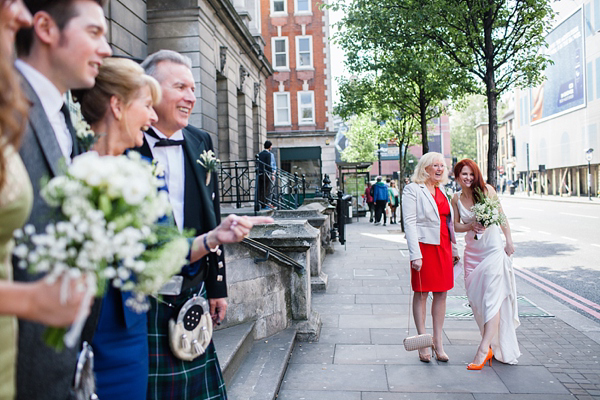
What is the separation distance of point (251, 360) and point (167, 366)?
279 centimetres

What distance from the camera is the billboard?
48.0 metres

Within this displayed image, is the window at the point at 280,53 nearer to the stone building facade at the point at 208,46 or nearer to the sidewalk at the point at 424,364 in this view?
the stone building facade at the point at 208,46

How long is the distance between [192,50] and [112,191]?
1350cm

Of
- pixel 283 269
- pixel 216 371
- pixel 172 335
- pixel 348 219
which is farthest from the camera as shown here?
pixel 348 219

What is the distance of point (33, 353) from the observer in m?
1.32

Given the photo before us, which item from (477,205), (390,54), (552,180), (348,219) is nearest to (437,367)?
(477,205)

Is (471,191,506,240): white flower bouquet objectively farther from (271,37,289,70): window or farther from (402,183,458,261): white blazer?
(271,37,289,70): window

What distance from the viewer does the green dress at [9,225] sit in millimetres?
1115

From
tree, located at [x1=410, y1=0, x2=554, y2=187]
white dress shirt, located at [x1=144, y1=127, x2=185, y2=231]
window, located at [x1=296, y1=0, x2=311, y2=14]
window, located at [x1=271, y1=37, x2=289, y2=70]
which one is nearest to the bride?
white dress shirt, located at [x1=144, y1=127, x2=185, y2=231]

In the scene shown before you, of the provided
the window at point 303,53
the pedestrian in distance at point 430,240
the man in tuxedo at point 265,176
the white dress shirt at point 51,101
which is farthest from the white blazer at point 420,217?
the window at point 303,53

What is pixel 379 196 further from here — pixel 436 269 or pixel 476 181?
pixel 436 269

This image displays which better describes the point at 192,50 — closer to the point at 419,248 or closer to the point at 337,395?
the point at 419,248

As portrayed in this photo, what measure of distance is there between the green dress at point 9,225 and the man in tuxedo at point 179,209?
3.53 feet

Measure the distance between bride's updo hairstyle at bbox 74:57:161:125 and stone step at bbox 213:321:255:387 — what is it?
2652 millimetres
